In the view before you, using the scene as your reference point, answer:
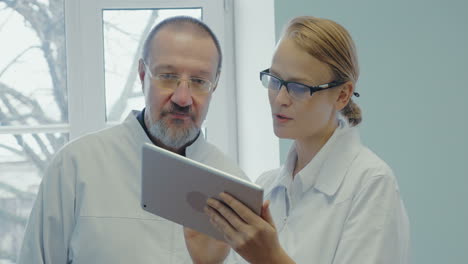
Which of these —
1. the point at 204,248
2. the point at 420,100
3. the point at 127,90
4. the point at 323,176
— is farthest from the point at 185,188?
the point at 127,90

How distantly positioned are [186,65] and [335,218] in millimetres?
528

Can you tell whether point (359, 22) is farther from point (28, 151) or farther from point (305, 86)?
point (28, 151)

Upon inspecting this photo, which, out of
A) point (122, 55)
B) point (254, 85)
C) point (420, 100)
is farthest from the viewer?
point (122, 55)

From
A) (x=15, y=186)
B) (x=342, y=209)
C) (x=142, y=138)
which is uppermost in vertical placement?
(x=142, y=138)

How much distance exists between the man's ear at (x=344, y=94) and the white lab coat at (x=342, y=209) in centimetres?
6

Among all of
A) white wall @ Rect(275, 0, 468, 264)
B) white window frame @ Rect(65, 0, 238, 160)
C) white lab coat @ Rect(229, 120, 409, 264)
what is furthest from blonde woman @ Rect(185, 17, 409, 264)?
white window frame @ Rect(65, 0, 238, 160)

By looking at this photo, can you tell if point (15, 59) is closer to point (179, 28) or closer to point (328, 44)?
point (179, 28)

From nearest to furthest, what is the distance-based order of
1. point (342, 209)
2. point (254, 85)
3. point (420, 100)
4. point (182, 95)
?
point (342, 209)
point (182, 95)
point (420, 100)
point (254, 85)

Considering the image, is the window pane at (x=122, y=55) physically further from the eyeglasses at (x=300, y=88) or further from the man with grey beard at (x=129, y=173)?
the eyeglasses at (x=300, y=88)

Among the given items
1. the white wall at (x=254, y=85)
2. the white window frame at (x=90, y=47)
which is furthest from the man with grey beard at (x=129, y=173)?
the white window frame at (x=90, y=47)

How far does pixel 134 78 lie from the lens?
3.18m

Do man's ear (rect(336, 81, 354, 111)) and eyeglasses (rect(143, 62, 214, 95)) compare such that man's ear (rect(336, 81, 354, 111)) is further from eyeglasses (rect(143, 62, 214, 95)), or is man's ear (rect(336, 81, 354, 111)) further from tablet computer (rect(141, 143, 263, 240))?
tablet computer (rect(141, 143, 263, 240))

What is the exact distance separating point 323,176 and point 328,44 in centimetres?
32

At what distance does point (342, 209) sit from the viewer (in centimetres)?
146
